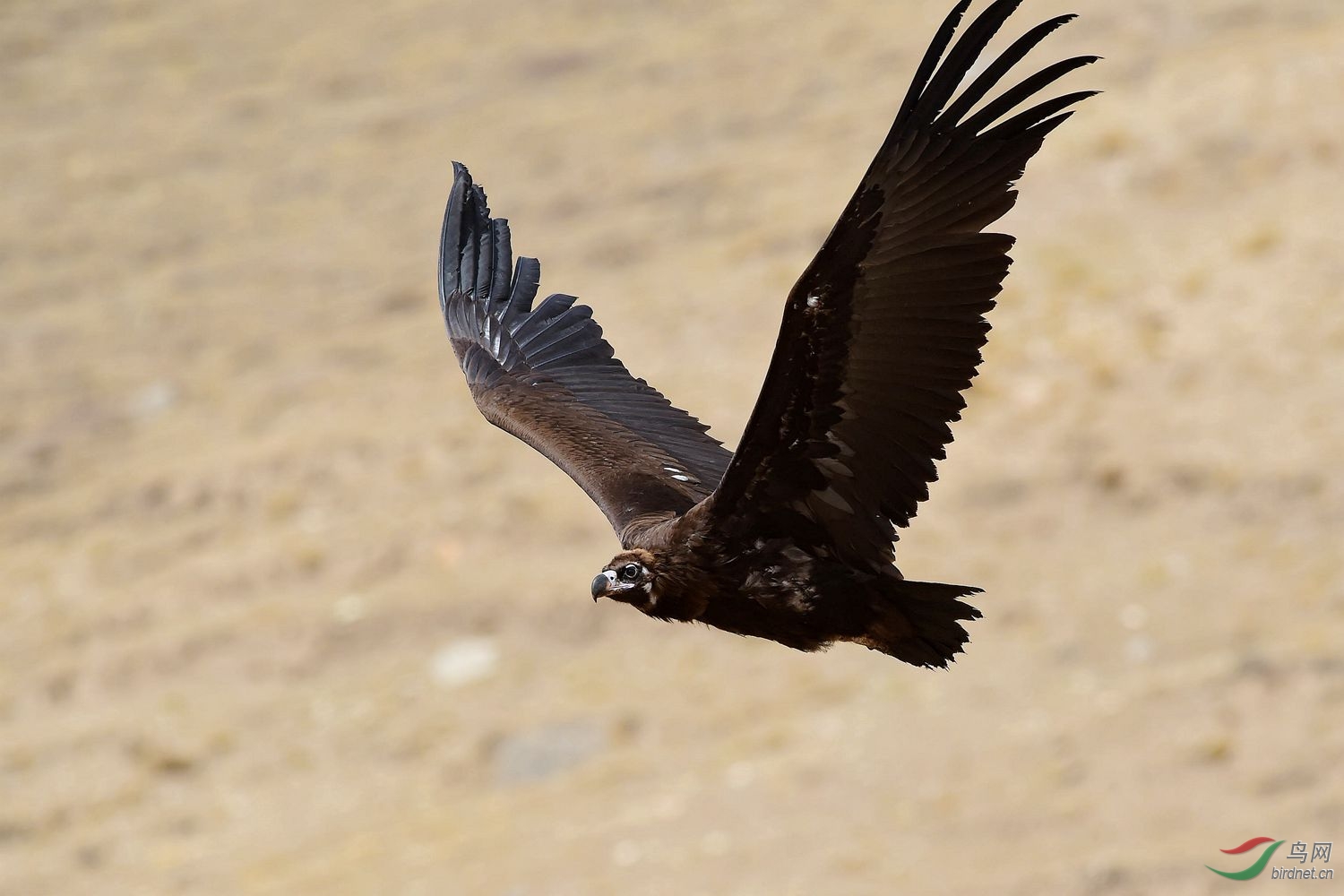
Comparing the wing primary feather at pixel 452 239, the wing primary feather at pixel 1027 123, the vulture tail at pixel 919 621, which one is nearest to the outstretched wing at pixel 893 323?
the wing primary feather at pixel 1027 123

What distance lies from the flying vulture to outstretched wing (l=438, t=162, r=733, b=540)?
278mm

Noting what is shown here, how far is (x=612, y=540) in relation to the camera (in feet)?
57.3

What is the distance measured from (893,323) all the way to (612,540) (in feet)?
36.8

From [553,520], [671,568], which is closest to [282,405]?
[553,520]

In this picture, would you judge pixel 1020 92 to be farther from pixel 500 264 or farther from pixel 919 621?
pixel 500 264

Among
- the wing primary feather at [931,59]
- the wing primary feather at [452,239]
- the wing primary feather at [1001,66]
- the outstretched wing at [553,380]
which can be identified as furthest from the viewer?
the wing primary feather at [452,239]

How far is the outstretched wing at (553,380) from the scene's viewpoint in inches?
335

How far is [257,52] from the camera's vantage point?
26281 millimetres

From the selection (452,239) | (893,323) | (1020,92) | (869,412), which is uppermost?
(452,239)

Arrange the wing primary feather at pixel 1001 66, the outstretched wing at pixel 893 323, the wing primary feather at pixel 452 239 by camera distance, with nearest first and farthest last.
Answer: the wing primary feather at pixel 1001 66 → the outstretched wing at pixel 893 323 → the wing primary feather at pixel 452 239

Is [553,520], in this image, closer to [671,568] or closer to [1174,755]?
[1174,755]

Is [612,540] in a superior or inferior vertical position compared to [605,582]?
superior

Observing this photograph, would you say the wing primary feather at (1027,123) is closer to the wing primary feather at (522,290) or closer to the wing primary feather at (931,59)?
the wing primary feather at (931,59)

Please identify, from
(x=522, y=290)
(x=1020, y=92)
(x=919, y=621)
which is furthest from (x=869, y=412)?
(x=522, y=290)
